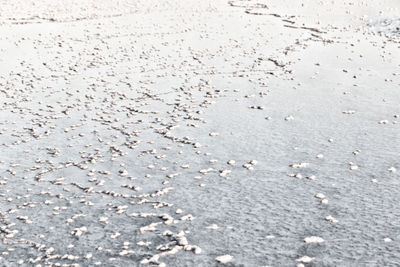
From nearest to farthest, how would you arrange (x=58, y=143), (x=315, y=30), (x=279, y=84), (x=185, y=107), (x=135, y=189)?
(x=135, y=189)
(x=58, y=143)
(x=185, y=107)
(x=279, y=84)
(x=315, y=30)

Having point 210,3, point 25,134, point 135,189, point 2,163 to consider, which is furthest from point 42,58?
point 210,3

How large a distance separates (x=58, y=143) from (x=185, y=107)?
281cm

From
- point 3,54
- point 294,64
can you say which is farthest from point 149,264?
point 3,54

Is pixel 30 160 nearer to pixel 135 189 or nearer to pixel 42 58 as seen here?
pixel 135 189

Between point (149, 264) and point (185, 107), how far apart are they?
518 centimetres

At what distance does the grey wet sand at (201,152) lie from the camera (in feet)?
15.4

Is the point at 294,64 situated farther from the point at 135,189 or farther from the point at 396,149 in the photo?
the point at 135,189

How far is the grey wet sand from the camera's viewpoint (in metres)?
4.68

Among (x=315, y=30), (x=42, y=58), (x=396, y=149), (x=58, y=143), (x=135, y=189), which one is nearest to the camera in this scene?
(x=135, y=189)

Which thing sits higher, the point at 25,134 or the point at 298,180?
the point at 298,180

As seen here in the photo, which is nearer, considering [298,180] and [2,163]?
[298,180]

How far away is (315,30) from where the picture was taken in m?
17.2

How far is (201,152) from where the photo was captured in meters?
7.00

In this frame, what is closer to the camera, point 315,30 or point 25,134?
point 25,134
